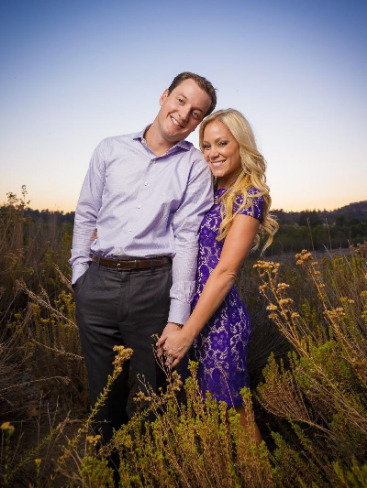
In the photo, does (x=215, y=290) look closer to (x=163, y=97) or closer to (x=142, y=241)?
(x=142, y=241)

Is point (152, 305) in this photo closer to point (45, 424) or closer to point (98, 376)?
point (98, 376)

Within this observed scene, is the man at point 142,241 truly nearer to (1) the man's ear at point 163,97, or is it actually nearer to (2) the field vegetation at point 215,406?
(1) the man's ear at point 163,97

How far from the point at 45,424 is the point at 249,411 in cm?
220

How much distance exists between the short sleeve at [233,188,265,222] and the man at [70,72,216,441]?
0.22 metres

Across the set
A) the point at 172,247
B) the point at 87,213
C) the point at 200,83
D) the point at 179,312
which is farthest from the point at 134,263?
the point at 200,83

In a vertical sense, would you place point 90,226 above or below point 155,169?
below

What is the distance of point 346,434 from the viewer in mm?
1836

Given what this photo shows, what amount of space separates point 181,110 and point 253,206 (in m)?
0.72

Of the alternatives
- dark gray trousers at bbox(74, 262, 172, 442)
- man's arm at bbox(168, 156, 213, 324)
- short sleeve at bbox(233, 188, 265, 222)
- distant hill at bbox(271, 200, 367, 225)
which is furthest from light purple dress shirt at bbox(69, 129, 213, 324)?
distant hill at bbox(271, 200, 367, 225)

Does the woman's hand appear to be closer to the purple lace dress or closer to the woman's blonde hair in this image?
the purple lace dress

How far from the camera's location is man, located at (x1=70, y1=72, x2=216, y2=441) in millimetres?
2250

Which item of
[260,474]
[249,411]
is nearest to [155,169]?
[249,411]

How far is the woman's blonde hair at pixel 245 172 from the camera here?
2309 millimetres

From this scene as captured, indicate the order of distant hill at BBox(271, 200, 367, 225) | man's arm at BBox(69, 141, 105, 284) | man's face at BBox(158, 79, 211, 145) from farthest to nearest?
distant hill at BBox(271, 200, 367, 225) → man's arm at BBox(69, 141, 105, 284) → man's face at BBox(158, 79, 211, 145)
